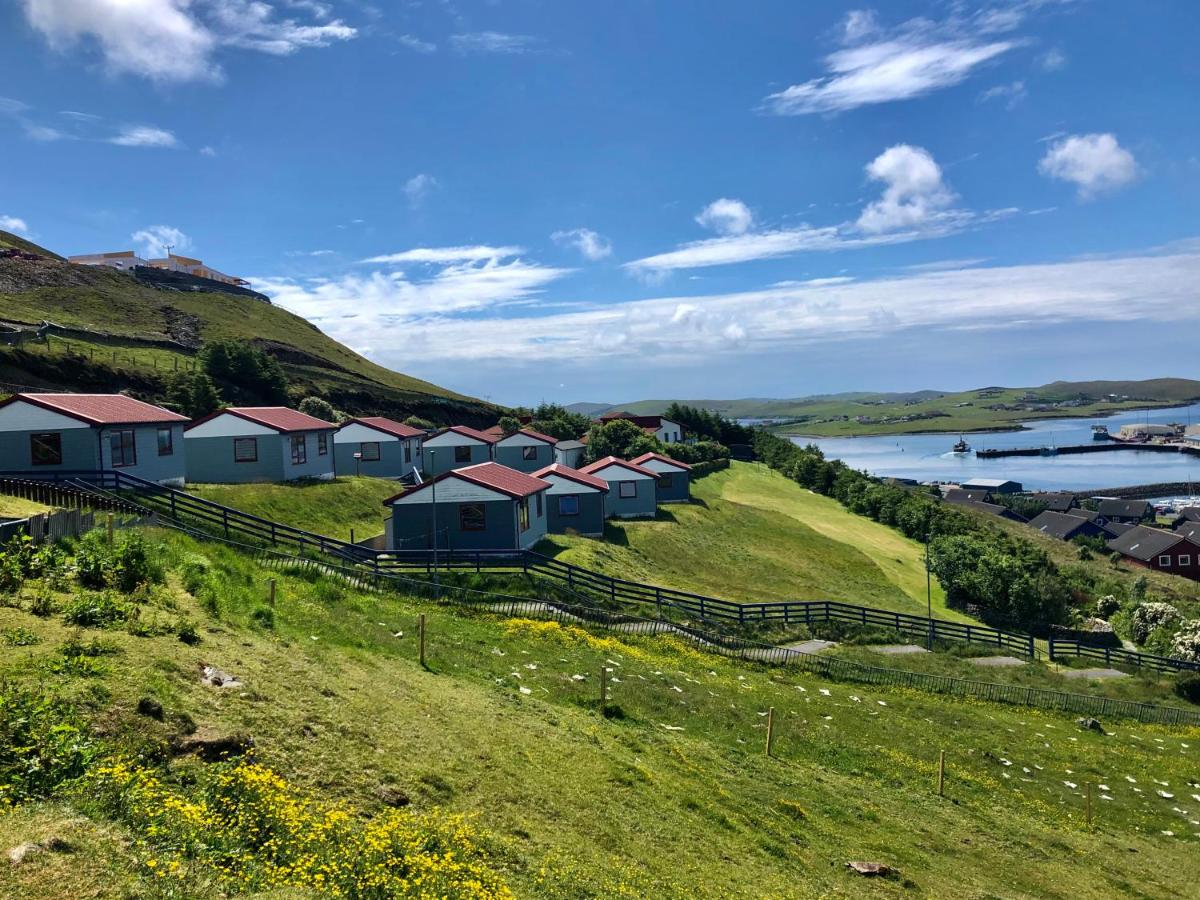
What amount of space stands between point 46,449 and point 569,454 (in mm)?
48628

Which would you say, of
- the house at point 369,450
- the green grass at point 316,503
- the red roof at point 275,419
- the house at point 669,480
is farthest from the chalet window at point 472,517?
the house at point 669,480

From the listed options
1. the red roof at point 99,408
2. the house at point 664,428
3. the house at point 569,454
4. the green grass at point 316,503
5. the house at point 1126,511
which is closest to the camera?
the red roof at point 99,408

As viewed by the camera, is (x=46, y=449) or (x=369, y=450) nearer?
(x=46, y=449)

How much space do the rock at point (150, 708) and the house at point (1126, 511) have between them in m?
128

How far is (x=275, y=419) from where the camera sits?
4441 cm

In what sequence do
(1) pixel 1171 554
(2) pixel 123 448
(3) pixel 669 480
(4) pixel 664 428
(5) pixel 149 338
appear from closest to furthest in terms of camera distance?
(2) pixel 123 448
(3) pixel 669 480
(1) pixel 1171 554
(5) pixel 149 338
(4) pixel 664 428

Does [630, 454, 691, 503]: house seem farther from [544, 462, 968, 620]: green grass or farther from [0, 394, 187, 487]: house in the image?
[0, 394, 187, 487]: house

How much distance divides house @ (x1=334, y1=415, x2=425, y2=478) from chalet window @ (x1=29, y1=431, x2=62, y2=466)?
81.3ft

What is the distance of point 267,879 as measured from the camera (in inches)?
301

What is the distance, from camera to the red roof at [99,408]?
30.4 metres

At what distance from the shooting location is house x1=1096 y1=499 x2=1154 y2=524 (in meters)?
113

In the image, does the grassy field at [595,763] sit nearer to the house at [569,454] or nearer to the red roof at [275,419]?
the red roof at [275,419]

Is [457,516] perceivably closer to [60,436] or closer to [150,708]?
[60,436]

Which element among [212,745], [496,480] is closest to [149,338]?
[496,480]
